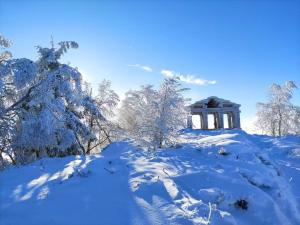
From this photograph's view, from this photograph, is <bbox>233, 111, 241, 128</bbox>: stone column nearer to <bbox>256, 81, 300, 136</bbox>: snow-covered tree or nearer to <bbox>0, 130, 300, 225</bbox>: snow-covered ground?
<bbox>256, 81, 300, 136</bbox>: snow-covered tree

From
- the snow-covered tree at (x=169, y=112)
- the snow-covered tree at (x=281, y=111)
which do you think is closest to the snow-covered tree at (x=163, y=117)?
the snow-covered tree at (x=169, y=112)

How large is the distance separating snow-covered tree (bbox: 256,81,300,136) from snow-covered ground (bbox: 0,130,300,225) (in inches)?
1146

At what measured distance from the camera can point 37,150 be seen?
17047mm

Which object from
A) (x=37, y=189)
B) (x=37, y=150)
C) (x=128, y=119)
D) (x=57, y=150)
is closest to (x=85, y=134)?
(x=57, y=150)

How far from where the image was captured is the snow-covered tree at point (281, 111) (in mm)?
37219

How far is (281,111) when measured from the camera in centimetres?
3734

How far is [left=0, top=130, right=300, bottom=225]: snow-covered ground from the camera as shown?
5.57 m

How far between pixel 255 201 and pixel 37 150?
500 inches

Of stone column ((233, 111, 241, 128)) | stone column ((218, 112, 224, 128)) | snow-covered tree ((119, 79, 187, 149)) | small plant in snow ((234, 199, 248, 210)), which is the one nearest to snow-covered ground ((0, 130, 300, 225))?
small plant in snow ((234, 199, 248, 210))

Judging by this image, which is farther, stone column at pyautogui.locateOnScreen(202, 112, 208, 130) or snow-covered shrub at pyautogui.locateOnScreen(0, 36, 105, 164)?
stone column at pyautogui.locateOnScreen(202, 112, 208, 130)

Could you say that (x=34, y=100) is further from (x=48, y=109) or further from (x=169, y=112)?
(x=169, y=112)

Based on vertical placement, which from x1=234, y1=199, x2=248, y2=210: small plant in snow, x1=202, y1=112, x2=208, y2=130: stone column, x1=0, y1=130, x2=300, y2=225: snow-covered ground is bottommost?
x1=234, y1=199, x2=248, y2=210: small plant in snow

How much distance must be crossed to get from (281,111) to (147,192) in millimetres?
34277

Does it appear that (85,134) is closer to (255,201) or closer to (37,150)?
(37,150)
